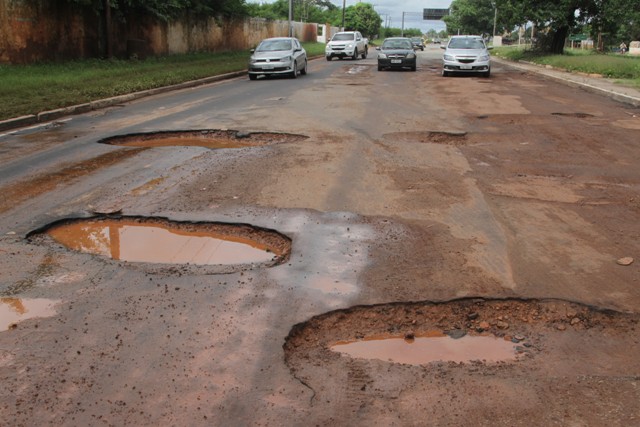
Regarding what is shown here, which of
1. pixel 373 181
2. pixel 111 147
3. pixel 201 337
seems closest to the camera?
pixel 201 337

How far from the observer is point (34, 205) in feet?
20.5

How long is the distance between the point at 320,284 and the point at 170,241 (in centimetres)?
167

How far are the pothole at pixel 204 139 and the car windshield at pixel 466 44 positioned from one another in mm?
17298

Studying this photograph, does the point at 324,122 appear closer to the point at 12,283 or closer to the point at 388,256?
the point at 388,256

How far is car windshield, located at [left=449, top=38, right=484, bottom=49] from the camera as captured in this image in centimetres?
2506

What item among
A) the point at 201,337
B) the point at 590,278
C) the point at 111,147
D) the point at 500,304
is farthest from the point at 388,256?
the point at 111,147

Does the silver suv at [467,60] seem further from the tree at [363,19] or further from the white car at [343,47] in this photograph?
the tree at [363,19]

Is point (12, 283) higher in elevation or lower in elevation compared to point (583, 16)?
lower

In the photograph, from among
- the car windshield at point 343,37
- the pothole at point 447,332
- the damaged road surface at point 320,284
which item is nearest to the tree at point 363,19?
the car windshield at point 343,37

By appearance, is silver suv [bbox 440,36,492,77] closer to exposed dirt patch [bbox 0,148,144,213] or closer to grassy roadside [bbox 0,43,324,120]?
grassy roadside [bbox 0,43,324,120]

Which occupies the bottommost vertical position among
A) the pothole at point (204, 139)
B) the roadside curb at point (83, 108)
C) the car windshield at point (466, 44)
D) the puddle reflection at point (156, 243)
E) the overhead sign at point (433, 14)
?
the puddle reflection at point (156, 243)

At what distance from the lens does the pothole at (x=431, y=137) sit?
9828mm

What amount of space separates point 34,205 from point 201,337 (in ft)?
12.0

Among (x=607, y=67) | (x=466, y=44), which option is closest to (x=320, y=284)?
(x=466, y=44)
